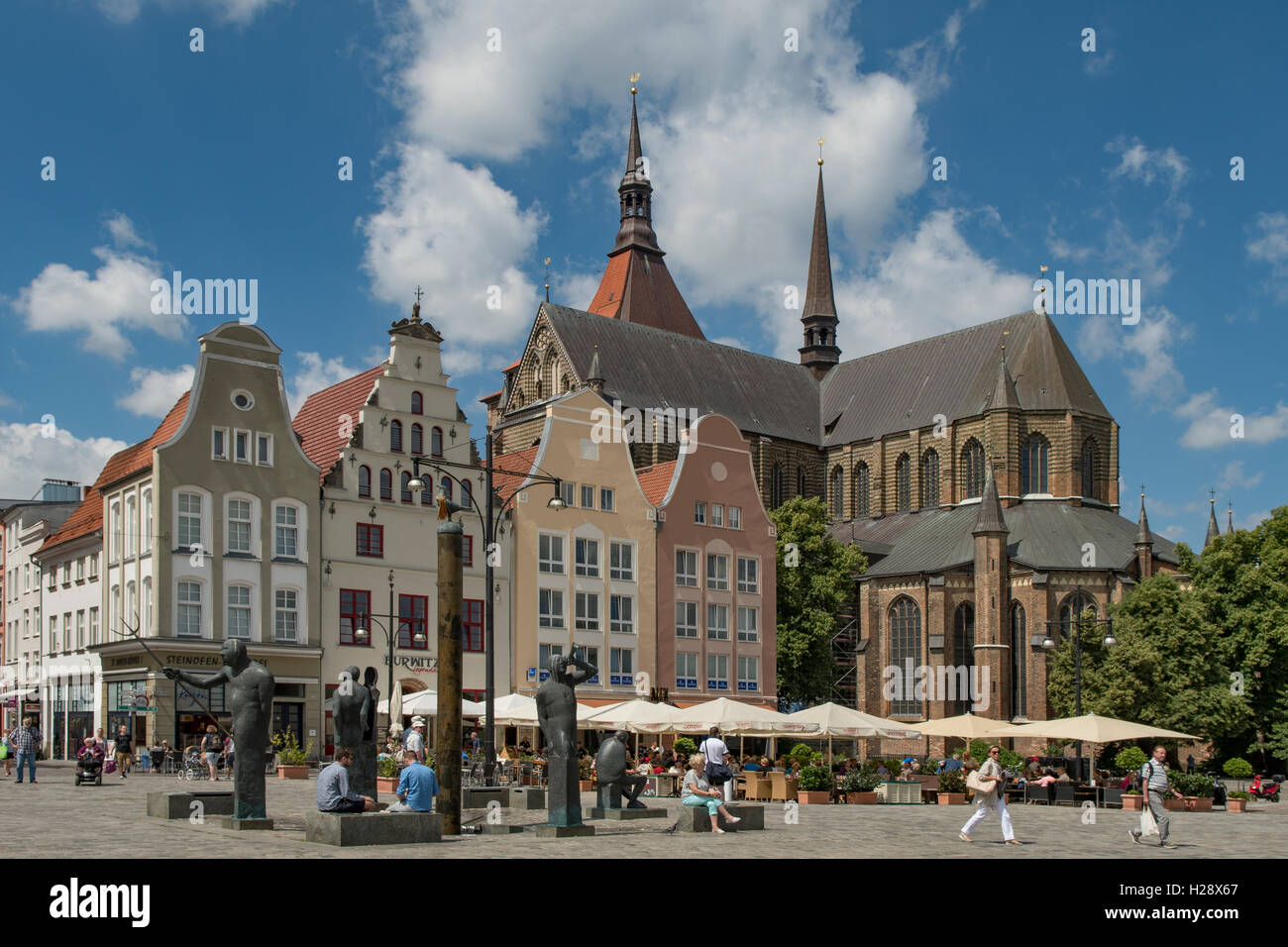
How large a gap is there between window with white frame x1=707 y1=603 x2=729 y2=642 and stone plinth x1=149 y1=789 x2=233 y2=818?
38.9 meters

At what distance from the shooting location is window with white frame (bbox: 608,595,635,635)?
5741 cm

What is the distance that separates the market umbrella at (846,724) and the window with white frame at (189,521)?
19749 mm

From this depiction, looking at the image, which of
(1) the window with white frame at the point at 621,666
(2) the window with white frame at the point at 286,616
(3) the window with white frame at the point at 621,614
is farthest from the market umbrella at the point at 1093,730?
(2) the window with white frame at the point at 286,616

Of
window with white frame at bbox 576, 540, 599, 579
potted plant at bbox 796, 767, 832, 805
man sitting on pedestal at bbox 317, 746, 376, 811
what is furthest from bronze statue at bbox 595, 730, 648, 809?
window with white frame at bbox 576, 540, 599, 579

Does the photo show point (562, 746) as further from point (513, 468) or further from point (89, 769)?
point (513, 468)

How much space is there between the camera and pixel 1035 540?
80625 millimetres

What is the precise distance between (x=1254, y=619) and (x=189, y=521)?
142ft

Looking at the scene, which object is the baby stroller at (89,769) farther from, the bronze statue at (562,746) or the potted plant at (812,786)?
the bronze statue at (562,746)

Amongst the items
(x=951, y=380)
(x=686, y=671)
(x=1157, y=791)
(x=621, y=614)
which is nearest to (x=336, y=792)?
(x=1157, y=791)

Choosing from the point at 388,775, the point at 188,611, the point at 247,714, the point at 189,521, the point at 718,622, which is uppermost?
the point at 189,521

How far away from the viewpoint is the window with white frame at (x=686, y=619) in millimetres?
59562

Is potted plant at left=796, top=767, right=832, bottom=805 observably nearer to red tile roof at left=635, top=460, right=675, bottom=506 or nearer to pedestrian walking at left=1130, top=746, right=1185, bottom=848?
pedestrian walking at left=1130, top=746, right=1185, bottom=848

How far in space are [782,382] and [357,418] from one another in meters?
51.9
